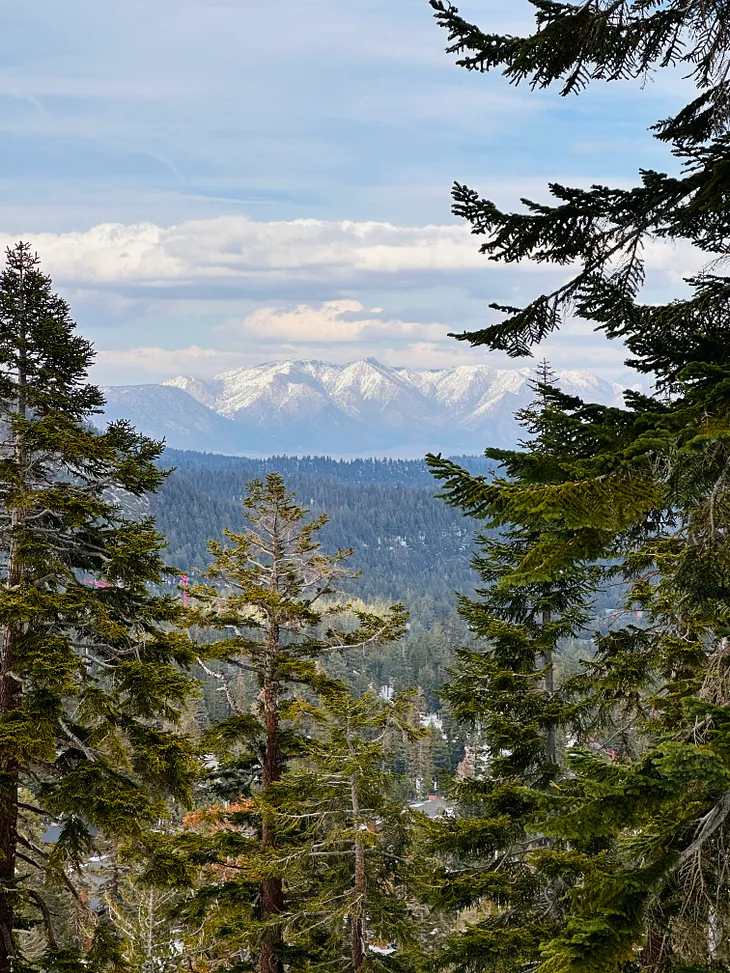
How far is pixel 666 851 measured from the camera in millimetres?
4691

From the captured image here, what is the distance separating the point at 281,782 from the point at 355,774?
1.89 metres

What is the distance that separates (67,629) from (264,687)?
5.22m

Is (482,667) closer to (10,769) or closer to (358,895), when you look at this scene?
(358,895)

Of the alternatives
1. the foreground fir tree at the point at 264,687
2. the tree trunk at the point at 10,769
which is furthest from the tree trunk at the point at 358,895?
the tree trunk at the point at 10,769

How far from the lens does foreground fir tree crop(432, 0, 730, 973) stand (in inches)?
160

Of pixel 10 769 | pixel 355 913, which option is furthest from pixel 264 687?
pixel 10 769

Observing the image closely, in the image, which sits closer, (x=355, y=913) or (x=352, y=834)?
(x=352, y=834)

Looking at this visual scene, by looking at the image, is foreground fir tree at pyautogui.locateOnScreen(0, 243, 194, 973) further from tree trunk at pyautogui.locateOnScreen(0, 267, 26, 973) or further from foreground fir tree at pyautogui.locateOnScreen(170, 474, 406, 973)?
foreground fir tree at pyautogui.locateOnScreen(170, 474, 406, 973)

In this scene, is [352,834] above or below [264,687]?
Answer: below

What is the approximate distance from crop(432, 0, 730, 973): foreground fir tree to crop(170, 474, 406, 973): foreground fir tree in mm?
8211

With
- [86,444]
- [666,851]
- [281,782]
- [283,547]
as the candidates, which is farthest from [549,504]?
[283,547]

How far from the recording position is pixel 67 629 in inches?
386

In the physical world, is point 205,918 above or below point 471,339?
below

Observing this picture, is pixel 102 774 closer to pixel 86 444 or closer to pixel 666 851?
pixel 86 444
